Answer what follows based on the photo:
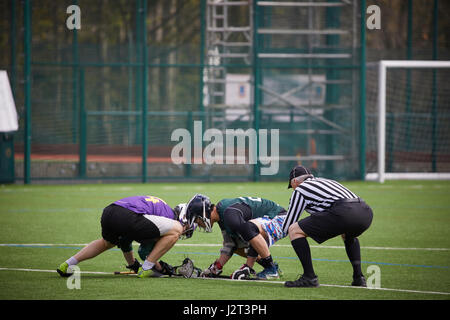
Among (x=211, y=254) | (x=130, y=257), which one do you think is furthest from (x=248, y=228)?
(x=211, y=254)

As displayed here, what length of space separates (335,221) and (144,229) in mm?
2156

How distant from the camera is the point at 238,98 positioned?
24.6 meters

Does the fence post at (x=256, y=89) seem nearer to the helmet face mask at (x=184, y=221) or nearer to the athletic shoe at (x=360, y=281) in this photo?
the helmet face mask at (x=184, y=221)

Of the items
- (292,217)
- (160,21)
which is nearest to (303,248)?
(292,217)

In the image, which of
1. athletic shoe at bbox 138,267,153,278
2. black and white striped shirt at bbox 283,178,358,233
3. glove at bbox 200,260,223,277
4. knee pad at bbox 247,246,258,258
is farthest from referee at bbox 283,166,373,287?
athletic shoe at bbox 138,267,153,278

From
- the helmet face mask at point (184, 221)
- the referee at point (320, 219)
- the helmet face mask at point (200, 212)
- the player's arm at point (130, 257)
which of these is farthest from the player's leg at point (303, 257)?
the player's arm at point (130, 257)

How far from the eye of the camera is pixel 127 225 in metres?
9.02

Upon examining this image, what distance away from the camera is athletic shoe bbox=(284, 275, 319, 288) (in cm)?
864

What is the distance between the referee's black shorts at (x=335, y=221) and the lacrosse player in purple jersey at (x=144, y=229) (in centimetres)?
143

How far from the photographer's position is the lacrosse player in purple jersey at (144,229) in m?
9.05

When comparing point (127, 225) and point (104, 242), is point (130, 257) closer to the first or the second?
point (104, 242)

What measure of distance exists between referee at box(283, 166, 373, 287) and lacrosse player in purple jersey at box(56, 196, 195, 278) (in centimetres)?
129

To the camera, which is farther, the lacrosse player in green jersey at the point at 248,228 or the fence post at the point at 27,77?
the fence post at the point at 27,77

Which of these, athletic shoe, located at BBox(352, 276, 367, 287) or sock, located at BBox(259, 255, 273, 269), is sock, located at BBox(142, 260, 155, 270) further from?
athletic shoe, located at BBox(352, 276, 367, 287)
